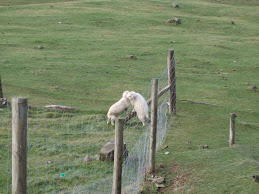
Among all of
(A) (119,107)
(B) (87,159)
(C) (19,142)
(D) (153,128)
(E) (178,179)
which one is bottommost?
(E) (178,179)

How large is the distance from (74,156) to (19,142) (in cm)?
468

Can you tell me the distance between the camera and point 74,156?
888 cm

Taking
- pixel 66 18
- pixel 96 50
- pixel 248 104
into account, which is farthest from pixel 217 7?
pixel 248 104

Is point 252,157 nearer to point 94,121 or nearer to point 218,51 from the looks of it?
point 94,121

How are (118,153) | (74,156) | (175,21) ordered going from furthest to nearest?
(175,21), (74,156), (118,153)

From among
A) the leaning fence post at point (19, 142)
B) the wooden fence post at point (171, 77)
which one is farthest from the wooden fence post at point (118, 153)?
the wooden fence post at point (171, 77)

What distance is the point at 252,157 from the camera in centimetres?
890

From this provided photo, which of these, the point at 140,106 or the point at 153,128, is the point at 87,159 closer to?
the point at 153,128

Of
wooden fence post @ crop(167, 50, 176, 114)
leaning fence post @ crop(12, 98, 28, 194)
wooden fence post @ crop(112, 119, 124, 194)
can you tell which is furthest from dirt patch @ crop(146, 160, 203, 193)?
wooden fence post @ crop(167, 50, 176, 114)

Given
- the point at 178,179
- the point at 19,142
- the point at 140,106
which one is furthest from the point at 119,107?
the point at 19,142

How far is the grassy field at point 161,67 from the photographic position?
8641 mm

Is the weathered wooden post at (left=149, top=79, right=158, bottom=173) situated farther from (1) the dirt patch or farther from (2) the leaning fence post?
(2) the leaning fence post

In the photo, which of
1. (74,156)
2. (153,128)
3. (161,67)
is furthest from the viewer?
(161,67)

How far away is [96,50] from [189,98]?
24.9 feet
